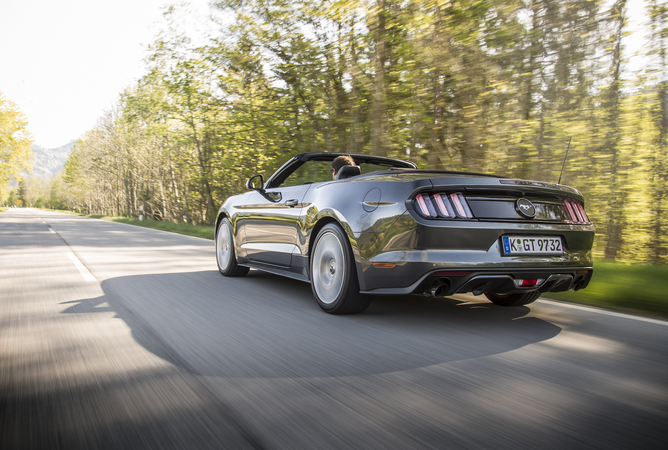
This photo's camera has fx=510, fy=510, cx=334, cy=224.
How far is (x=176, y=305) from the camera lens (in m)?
4.60

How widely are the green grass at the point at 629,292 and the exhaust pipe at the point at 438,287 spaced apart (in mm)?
2232

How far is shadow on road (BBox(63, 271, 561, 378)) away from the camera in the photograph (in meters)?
2.95

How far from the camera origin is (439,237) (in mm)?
3475

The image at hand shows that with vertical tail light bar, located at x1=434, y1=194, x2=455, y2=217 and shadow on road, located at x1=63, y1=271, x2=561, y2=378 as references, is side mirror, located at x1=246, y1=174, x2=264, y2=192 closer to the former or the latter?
shadow on road, located at x1=63, y1=271, x2=561, y2=378

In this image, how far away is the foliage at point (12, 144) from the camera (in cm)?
6016

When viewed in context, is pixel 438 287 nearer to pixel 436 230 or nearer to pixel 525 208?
pixel 436 230

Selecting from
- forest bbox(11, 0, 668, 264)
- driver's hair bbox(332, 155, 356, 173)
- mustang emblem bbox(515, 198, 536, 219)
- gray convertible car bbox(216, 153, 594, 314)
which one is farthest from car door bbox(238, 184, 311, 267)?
forest bbox(11, 0, 668, 264)

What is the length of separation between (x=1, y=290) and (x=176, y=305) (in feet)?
7.59

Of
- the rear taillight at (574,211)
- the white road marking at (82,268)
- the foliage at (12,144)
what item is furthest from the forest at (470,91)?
the foliage at (12,144)

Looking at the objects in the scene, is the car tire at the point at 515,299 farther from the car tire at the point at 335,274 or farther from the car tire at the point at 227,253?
the car tire at the point at 227,253

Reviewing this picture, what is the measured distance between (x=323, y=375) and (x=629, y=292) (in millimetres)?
3801

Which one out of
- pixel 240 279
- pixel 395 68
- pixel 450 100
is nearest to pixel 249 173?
pixel 395 68

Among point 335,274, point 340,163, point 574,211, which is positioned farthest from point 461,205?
point 340,163

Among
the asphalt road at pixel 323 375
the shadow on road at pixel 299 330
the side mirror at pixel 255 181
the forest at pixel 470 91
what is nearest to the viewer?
the asphalt road at pixel 323 375
